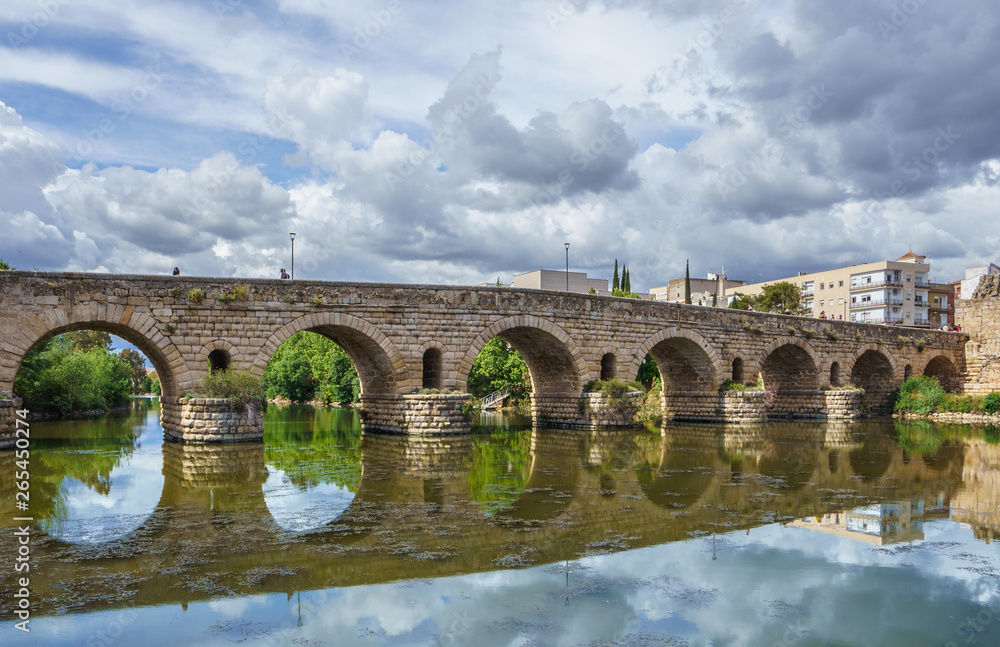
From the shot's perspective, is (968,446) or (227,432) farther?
(968,446)

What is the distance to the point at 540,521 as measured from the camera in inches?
370

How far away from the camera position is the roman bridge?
1712 cm

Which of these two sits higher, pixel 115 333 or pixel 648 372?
pixel 115 333

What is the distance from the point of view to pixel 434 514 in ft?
32.2

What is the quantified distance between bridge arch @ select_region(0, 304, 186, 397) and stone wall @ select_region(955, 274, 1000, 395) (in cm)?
3665

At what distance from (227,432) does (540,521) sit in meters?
11.2

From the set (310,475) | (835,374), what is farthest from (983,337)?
(310,475)

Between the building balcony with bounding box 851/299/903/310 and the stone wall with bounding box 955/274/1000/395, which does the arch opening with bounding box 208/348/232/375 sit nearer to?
the stone wall with bounding box 955/274/1000/395

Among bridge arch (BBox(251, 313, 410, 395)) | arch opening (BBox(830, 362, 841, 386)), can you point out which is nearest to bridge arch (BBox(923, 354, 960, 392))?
arch opening (BBox(830, 362, 841, 386))

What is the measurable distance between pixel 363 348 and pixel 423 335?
6.53 feet

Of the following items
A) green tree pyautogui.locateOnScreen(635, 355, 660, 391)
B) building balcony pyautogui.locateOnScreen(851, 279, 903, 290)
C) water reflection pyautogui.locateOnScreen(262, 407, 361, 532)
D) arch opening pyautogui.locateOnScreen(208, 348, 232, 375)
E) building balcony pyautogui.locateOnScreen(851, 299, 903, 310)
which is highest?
building balcony pyautogui.locateOnScreen(851, 279, 903, 290)

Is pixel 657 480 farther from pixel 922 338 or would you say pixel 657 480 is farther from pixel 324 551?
pixel 922 338

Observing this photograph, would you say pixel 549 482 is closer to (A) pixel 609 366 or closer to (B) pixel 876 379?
(A) pixel 609 366

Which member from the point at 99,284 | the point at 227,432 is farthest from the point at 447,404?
the point at 99,284
